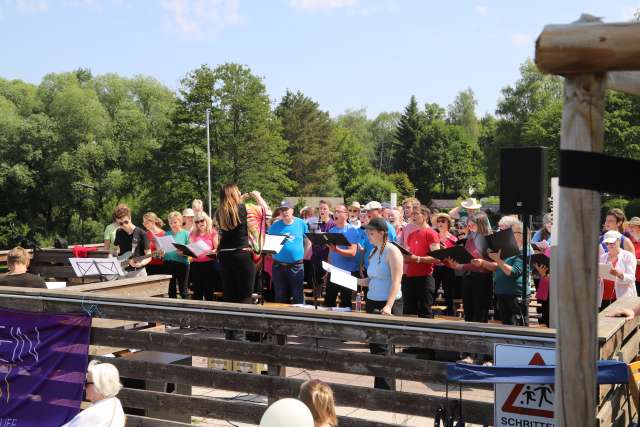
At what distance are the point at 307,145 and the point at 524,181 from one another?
82.5 meters

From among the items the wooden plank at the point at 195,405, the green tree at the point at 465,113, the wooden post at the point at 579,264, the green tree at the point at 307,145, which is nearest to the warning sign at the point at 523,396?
the wooden post at the point at 579,264

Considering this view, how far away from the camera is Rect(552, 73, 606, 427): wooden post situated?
2.49 meters

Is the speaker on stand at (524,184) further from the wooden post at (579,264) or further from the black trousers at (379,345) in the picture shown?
the wooden post at (579,264)

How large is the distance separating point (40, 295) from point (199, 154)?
2226 inches

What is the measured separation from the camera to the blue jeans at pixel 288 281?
10384mm

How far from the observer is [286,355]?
549 centimetres

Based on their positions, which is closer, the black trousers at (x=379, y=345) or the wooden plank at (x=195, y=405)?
the wooden plank at (x=195, y=405)

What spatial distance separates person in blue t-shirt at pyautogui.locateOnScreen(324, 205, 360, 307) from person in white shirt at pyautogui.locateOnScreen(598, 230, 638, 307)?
152 inches

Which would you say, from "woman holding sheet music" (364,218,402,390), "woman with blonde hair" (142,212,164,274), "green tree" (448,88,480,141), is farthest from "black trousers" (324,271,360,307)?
"green tree" (448,88,480,141)

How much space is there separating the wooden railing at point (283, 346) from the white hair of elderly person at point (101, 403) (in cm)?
91

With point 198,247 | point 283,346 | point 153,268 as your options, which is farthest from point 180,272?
point 283,346

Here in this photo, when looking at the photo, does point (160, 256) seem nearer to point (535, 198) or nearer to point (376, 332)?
point (535, 198)

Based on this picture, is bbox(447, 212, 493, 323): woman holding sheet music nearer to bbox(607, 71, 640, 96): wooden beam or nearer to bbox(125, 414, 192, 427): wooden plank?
bbox(125, 414, 192, 427): wooden plank

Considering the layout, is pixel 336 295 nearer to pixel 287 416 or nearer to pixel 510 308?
pixel 510 308
